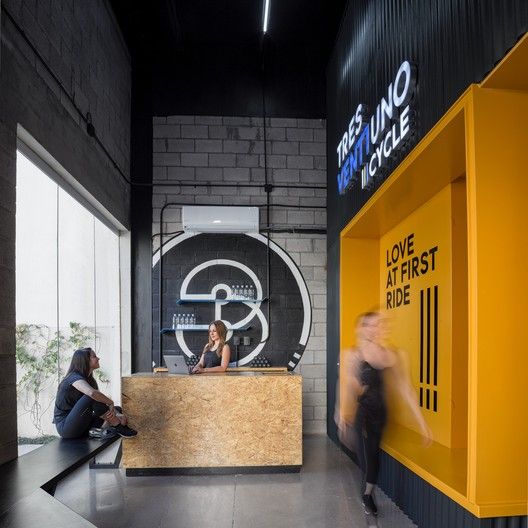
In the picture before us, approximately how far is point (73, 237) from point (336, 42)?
391 cm

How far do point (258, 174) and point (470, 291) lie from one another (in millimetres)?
5306

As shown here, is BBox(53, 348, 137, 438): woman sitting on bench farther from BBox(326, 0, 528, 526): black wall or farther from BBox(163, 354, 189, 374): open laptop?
BBox(326, 0, 528, 526): black wall

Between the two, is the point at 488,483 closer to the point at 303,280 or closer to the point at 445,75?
the point at 445,75

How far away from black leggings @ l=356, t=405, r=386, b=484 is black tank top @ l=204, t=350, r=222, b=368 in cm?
248

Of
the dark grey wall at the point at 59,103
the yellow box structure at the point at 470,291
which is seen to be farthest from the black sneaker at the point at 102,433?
the yellow box structure at the point at 470,291

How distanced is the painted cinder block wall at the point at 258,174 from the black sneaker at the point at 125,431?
3094 millimetres

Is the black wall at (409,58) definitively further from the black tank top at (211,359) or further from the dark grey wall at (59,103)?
the dark grey wall at (59,103)

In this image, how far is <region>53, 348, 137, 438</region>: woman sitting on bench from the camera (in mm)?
4758

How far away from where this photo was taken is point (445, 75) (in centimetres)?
314

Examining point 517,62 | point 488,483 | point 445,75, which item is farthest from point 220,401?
point 517,62

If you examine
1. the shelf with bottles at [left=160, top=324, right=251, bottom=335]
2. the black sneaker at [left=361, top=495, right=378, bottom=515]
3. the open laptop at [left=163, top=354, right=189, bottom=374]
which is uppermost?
the shelf with bottles at [left=160, top=324, right=251, bottom=335]

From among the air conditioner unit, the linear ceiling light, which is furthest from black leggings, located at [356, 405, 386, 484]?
the linear ceiling light

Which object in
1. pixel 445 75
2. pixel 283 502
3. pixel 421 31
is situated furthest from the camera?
pixel 283 502

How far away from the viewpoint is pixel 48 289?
491 cm
